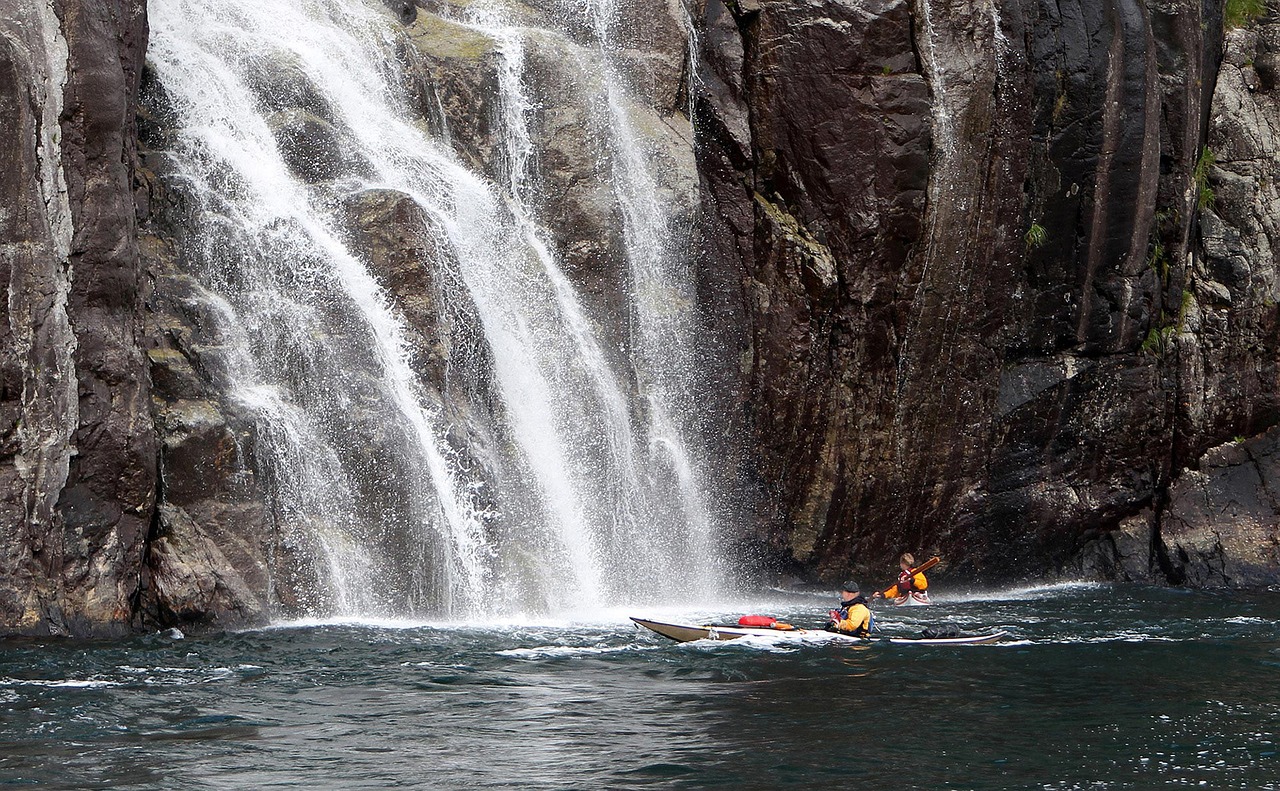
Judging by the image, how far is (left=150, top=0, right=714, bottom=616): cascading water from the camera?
16422 mm

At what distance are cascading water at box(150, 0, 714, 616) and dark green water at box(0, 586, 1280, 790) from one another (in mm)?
1762

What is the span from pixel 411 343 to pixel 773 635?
6.02 m

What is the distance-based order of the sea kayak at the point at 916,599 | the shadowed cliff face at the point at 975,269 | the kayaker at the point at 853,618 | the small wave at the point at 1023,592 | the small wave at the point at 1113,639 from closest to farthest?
the kayaker at the point at 853,618 < the small wave at the point at 1113,639 < the sea kayak at the point at 916,599 < the shadowed cliff face at the point at 975,269 < the small wave at the point at 1023,592

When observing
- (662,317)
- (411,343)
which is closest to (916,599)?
(662,317)

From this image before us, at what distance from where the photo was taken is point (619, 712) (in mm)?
11414

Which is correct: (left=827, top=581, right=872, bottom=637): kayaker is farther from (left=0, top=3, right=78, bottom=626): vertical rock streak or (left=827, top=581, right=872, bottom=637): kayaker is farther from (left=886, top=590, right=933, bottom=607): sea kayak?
(left=0, top=3, right=78, bottom=626): vertical rock streak

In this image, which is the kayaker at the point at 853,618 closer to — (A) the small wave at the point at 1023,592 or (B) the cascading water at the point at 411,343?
(B) the cascading water at the point at 411,343

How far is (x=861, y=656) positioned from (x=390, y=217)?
8.37 meters

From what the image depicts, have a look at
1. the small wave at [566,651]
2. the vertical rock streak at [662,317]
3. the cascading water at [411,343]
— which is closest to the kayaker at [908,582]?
the vertical rock streak at [662,317]

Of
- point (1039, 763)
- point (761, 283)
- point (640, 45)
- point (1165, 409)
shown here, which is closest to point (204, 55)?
point (640, 45)

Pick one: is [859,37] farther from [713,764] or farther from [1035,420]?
[713,764]

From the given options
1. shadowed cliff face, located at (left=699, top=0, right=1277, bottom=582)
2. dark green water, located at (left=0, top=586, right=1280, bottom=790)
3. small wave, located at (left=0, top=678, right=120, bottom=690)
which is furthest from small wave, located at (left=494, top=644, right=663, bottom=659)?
shadowed cliff face, located at (left=699, top=0, right=1277, bottom=582)

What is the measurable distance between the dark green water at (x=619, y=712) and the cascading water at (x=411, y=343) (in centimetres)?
176

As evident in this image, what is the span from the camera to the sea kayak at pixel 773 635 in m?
15.0
